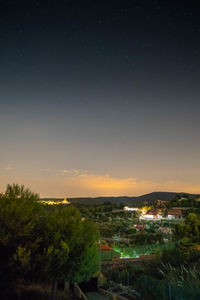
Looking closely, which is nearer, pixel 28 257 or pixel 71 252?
pixel 28 257

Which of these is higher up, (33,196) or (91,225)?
(33,196)

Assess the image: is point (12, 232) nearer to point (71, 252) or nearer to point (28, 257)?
point (28, 257)

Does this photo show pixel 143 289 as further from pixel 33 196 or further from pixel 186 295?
pixel 33 196

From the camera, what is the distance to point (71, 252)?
10.6 metres

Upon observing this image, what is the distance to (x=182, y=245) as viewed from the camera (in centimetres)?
1917

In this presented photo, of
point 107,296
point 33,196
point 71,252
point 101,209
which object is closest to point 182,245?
point 107,296

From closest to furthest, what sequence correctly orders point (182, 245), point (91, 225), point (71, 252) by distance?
point (71, 252) < point (91, 225) < point (182, 245)

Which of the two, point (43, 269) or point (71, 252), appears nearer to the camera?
point (43, 269)

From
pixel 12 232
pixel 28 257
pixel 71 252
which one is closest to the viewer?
pixel 28 257

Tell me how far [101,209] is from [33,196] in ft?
240

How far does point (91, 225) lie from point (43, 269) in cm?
291

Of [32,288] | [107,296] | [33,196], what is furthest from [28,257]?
[107,296]

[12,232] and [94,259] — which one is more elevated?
[12,232]

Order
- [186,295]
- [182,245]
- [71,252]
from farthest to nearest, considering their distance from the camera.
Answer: [182,245] < [71,252] < [186,295]
